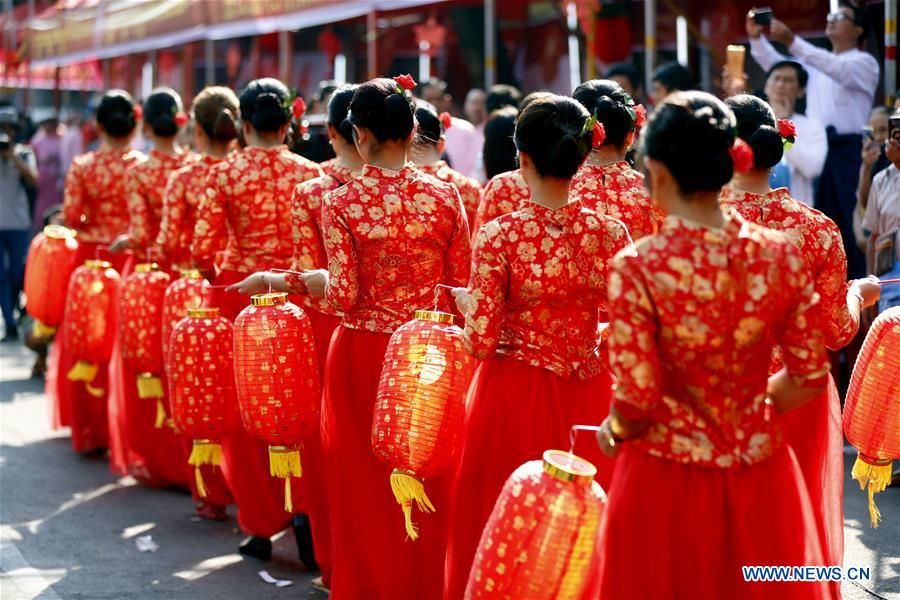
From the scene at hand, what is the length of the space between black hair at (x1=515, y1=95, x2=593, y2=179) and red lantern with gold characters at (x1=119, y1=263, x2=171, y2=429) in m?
3.07

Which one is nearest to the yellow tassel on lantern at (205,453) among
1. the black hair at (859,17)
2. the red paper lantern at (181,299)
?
the red paper lantern at (181,299)

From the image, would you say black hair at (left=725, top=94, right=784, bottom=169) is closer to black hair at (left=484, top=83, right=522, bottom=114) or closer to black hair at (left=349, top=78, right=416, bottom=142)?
black hair at (left=349, top=78, right=416, bottom=142)

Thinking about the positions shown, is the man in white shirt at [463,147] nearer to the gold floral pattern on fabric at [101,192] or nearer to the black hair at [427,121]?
the gold floral pattern on fabric at [101,192]

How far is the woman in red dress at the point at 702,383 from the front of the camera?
287 centimetres

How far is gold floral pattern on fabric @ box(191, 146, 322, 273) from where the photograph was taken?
18.4 ft

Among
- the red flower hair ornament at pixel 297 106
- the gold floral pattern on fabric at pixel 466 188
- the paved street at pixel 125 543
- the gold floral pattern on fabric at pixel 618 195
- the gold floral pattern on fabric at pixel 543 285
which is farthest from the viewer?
the gold floral pattern on fabric at pixel 466 188

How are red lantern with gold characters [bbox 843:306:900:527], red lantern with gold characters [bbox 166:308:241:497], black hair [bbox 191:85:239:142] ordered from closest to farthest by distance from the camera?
red lantern with gold characters [bbox 843:306:900:527] < red lantern with gold characters [bbox 166:308:241:497] < black hair [bbox 191:85:239:142]

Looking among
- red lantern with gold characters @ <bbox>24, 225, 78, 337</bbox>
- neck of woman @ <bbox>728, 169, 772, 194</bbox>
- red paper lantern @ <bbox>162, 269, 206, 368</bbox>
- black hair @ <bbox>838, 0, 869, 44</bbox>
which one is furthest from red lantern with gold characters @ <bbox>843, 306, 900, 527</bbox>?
red lantern with gold characters @ <bbox>24, 225, 78, 337</bbox>

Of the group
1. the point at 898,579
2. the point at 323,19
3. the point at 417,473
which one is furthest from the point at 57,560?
the point at 323,19

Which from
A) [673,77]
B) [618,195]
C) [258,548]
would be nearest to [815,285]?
[618,195]

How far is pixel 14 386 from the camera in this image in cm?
996

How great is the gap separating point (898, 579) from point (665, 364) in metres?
2.66

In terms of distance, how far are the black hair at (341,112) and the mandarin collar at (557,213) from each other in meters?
1.46

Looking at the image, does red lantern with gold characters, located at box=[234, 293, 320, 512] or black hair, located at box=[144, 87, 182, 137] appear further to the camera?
black hair, located at box=[144, 87, 182, 137]
